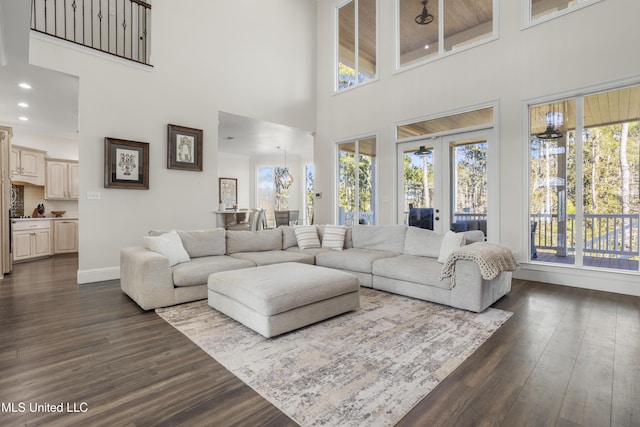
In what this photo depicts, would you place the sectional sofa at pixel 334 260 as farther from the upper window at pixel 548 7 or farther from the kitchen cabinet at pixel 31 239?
the kitchen cabinet at pixel 31 239

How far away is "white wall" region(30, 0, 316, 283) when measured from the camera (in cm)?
441

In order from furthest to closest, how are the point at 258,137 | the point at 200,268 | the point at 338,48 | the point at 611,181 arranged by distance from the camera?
the point at 258,137 → the point at 338,48 → the point at 611,181 → the point at 200,268

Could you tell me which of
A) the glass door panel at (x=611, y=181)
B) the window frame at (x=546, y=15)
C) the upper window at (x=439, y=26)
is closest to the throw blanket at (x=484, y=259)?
the glass door panel at (x=611, y=181)

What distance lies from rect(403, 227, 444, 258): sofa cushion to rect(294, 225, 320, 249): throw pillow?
1.38 meters

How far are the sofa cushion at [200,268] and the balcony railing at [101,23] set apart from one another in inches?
131

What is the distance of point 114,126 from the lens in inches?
180

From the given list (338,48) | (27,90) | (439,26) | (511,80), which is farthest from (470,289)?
(27,90)

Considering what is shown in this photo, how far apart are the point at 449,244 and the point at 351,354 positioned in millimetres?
1956

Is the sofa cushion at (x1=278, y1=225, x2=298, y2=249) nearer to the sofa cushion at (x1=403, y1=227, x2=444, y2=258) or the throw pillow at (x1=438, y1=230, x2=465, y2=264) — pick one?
the sofa cushion at (x1=403, y1=227, x2=444, y2=258)

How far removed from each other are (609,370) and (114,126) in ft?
19.1

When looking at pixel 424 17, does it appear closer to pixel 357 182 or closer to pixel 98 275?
pixel 357 182

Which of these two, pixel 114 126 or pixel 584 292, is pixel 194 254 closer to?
pixel 114 126

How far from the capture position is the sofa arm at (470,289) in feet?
9.85

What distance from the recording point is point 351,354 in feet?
7.17
